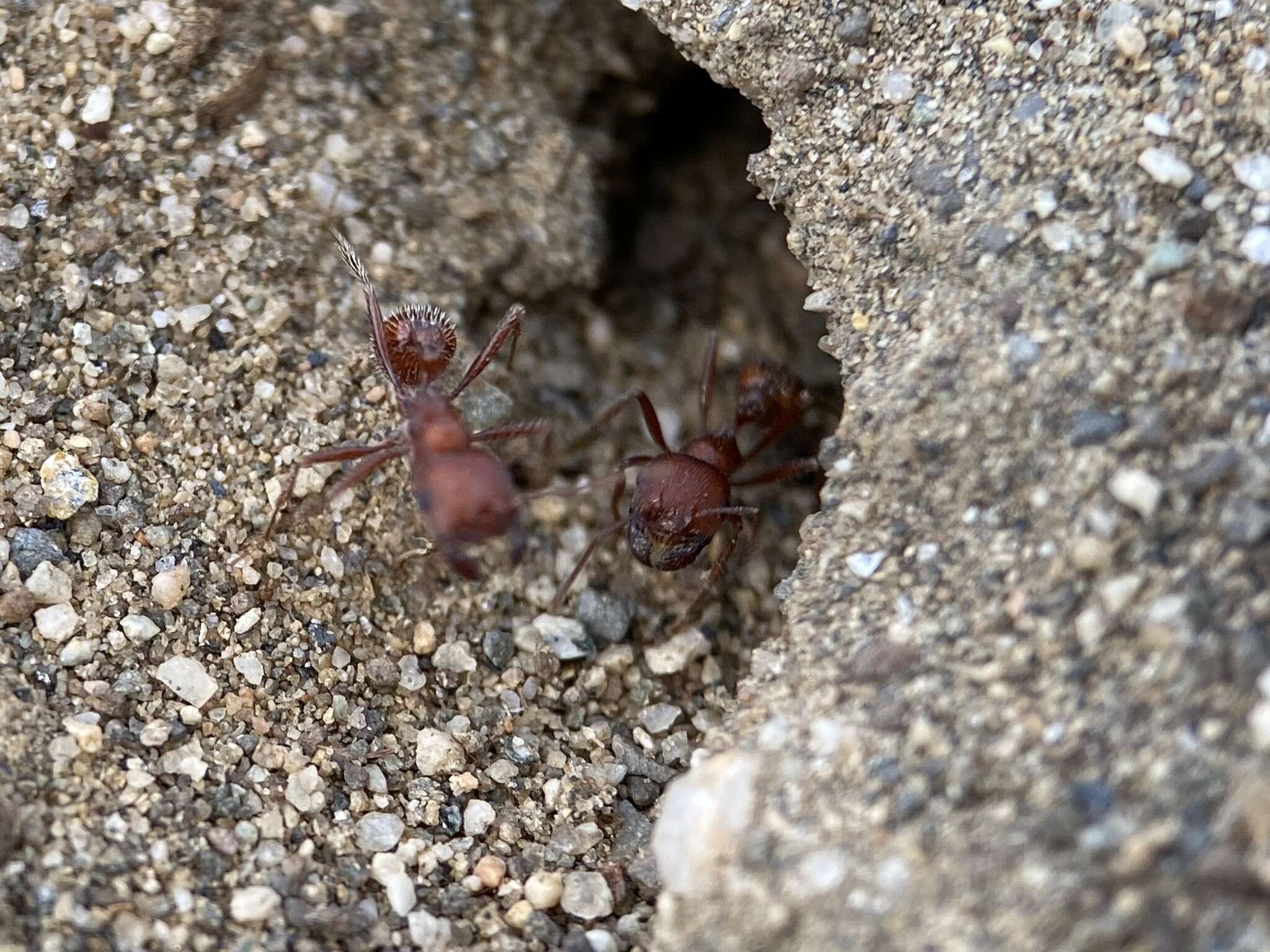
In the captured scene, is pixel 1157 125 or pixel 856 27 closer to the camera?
pixel 1157 125

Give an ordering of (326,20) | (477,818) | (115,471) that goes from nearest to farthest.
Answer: (477,818)
(115,471)
(326,20)

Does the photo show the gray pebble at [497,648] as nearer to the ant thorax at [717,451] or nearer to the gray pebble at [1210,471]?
the ant thorax at [717,451]

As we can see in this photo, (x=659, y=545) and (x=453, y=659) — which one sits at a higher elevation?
(x=659, y=545)

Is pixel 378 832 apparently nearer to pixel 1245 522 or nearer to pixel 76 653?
pixel 76 653

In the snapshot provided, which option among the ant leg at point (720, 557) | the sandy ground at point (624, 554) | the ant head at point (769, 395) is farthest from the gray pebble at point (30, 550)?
the ant head at point (769, 395)

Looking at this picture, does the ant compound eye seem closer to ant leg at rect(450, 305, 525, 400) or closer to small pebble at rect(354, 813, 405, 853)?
ant leg at rect(450, 305, 525, 400)

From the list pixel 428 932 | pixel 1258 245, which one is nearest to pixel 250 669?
pixel 428 932

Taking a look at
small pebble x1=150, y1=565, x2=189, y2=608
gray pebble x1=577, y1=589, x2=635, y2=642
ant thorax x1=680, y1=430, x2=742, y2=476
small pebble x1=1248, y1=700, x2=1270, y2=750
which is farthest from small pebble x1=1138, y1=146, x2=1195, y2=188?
small pebble x1=150, y1=565, x2=189, y2=608
